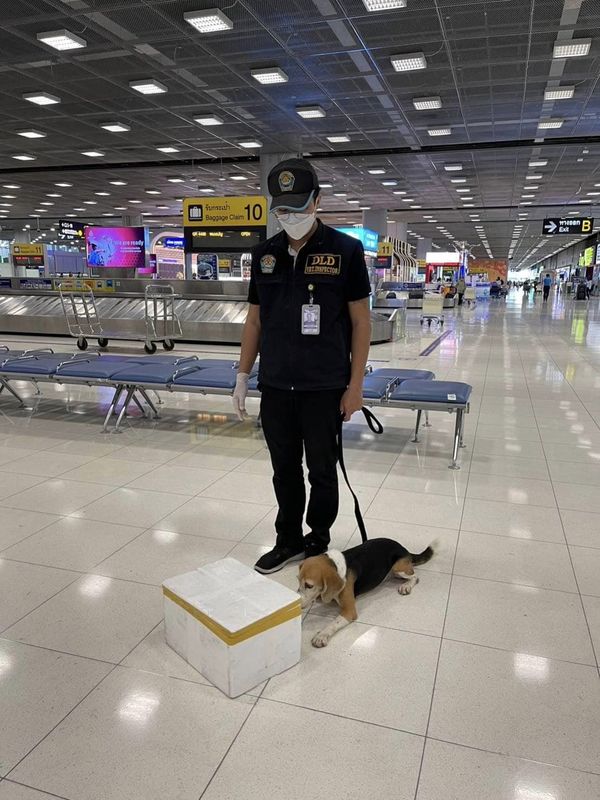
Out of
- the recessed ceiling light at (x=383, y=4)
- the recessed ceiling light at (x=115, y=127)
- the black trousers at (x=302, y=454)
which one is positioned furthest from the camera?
the recessed ceiling light at (x=115, y=127)

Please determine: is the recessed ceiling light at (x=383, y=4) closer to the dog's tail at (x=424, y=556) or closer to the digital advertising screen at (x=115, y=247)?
the dog's tail at (x=424, y=556)

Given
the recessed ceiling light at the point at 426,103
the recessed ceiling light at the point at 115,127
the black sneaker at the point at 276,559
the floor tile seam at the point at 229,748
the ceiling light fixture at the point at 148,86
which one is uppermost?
the recessed ceiling light at the point at 115,127

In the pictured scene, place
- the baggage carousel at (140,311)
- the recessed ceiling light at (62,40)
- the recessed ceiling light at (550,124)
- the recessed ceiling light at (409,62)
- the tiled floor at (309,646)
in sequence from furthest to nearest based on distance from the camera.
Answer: the baggage carousel at (140,311), the recessed ceiling light at (550,124), the recessed ceiling light at (409,62), the recessed ceiling light at (62,40), the tiled floor at (309,646)

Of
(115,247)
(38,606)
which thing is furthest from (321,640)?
(115,247)

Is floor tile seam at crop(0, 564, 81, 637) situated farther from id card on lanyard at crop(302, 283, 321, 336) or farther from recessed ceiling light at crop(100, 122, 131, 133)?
recessed ceiling light at crop(100, 122, 131, 133)

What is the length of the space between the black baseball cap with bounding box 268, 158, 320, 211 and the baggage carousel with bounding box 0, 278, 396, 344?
33.7 feet

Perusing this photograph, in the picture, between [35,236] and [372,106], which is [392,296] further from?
[35,236]

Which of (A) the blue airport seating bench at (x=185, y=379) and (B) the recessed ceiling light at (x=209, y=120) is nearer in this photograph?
(A) the blue airport seating bench at (x=185, y=379)

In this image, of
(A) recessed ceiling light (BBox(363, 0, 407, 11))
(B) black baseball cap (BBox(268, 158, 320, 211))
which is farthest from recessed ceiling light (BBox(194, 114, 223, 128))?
(B) black baseball cap (BBox(268, 158, 320, 211))

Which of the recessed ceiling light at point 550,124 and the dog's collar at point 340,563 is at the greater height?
the recessed ceiling light at point 550,124

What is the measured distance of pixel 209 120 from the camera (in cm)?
1222

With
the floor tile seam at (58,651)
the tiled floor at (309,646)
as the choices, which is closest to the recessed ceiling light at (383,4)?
the tiled floor at (309,646)

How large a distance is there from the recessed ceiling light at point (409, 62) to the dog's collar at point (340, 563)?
8.44 meters

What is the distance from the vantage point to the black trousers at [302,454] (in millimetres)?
2564
